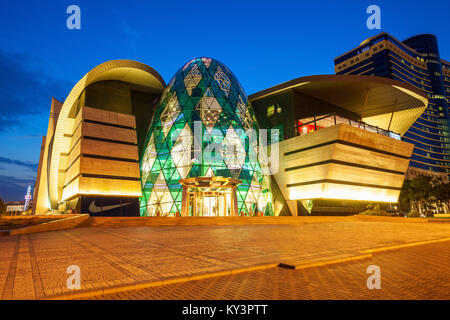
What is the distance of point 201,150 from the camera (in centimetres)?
3159

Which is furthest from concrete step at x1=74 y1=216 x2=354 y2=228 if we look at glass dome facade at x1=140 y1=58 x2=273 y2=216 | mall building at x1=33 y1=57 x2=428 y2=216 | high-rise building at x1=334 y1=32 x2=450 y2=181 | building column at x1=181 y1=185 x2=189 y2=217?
high-rise building at x1=334 y1=32 x2=450 y2=181

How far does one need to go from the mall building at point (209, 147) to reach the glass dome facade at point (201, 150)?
0.42ft

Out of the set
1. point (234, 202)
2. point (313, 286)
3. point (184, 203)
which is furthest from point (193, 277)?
point (234, 202)

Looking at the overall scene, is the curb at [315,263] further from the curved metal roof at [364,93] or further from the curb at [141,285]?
the curved metal roof at [364,93]

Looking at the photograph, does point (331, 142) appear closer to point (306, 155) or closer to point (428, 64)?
point (306, 155)

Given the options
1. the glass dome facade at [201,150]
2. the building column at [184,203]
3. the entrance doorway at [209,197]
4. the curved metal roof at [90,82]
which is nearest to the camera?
the entrance doorway at [209,197]

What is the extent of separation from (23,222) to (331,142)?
100 ft

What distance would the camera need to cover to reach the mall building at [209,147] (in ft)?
100

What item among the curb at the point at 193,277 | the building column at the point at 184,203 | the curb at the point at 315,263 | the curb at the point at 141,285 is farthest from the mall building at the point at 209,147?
the curb at the point at 141,285

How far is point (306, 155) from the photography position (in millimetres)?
35406

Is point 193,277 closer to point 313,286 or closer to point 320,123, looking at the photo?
point 313,286

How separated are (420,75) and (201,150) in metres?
139

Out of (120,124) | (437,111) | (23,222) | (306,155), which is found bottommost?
(23,222)
